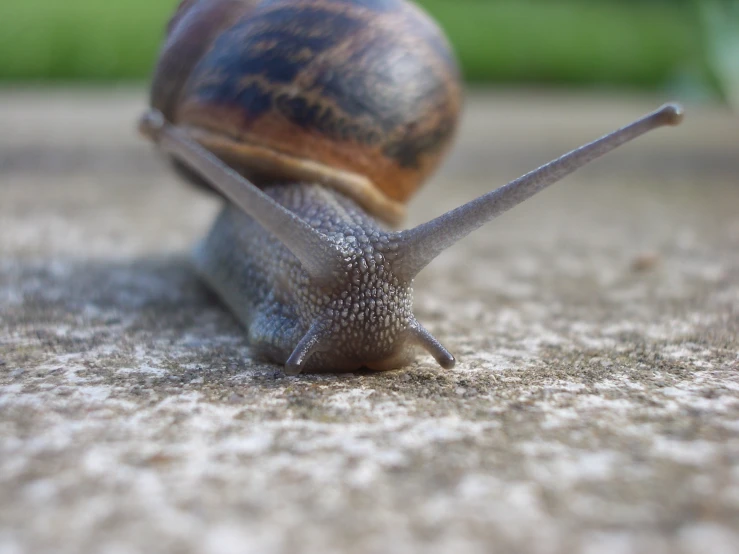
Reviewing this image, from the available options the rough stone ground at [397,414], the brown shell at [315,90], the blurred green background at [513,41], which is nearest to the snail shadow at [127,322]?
the rough stone ground at [397,414]

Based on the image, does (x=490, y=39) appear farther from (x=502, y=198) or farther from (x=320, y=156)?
(x=502, y=198)

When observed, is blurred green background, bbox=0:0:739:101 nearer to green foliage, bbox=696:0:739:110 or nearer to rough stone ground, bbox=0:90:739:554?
green foliage, bbox=696:0:739:110

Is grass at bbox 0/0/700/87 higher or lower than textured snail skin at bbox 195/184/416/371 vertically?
higher

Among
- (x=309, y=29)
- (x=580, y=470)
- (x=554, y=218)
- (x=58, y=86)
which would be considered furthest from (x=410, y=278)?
(x=58, y=86)

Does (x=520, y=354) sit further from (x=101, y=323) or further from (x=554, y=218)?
(x=554, y=218)

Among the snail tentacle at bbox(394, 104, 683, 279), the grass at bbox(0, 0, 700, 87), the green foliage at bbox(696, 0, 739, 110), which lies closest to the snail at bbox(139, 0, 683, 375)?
the snail tentacle at bbox(394, 104, 683, 279)

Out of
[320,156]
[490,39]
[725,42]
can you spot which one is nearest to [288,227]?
[320,156]
